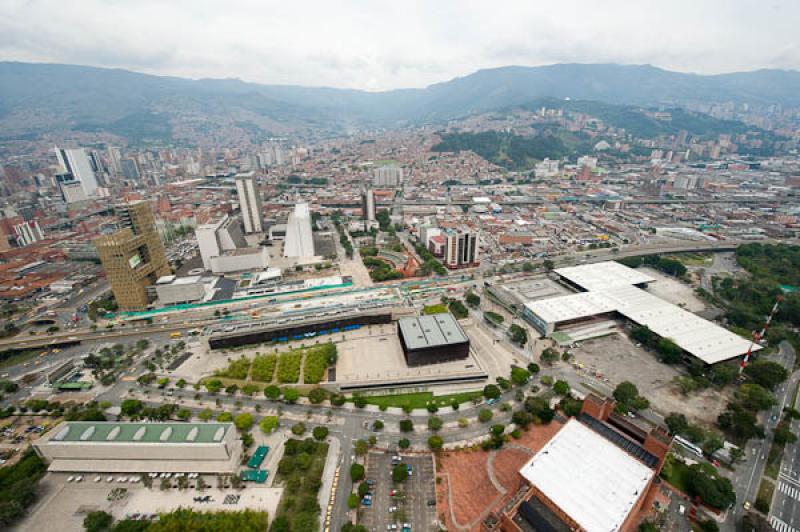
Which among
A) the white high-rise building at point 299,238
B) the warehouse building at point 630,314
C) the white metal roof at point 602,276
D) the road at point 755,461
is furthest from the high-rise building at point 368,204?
the road at point 755,461

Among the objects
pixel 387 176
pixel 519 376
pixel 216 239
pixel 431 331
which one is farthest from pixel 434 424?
pixel 387 176

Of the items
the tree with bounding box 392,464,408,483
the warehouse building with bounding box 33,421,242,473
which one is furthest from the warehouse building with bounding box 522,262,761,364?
the warehouse building with bounding box 33,421,242,473

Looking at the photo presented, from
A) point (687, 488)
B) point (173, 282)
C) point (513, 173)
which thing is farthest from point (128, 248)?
point (513, 173)

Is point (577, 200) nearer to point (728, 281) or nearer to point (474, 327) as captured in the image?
point (728, 281)

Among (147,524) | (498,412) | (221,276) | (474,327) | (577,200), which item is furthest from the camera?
(577,200)

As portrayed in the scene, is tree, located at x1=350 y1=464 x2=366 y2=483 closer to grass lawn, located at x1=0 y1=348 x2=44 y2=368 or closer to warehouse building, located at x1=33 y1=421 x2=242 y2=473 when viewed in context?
warehouse building, located at x1=33 y1=421 x2=242 y2=473

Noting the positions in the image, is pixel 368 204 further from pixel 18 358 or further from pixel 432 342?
pixel 18 358
